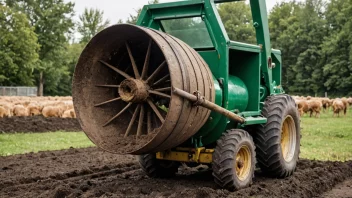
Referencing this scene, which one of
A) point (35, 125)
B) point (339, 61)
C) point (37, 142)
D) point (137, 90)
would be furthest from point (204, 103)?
point (339, 61)

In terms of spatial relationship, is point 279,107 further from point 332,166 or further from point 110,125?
point 110,125

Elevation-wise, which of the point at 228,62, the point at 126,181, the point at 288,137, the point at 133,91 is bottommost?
the point at 126,181

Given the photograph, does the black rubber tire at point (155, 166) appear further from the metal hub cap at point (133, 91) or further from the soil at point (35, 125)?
the soil at point (35, 125)

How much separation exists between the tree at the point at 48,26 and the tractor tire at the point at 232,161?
5358cm

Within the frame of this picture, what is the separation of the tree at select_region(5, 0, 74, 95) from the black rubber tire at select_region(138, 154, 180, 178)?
52.3m

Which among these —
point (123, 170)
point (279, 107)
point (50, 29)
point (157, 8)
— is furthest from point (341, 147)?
point (50, 29)

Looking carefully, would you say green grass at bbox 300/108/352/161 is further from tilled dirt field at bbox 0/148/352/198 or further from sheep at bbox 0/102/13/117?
sheep at bbox 0/102/13/117

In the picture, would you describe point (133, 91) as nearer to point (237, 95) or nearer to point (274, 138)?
point (237, 95)

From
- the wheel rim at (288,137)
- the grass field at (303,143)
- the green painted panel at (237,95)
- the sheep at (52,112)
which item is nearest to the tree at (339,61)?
the sheep at (52,112)

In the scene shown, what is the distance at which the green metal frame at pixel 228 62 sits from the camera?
23.5 ft

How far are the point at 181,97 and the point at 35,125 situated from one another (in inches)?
594

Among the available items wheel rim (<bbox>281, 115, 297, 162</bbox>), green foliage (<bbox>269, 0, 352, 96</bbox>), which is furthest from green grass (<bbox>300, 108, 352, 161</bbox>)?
green foliage (<bbox>269, 0, 352, 96</bbox>)

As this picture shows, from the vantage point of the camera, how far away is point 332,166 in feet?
30.1

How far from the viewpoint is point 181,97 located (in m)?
5.93
